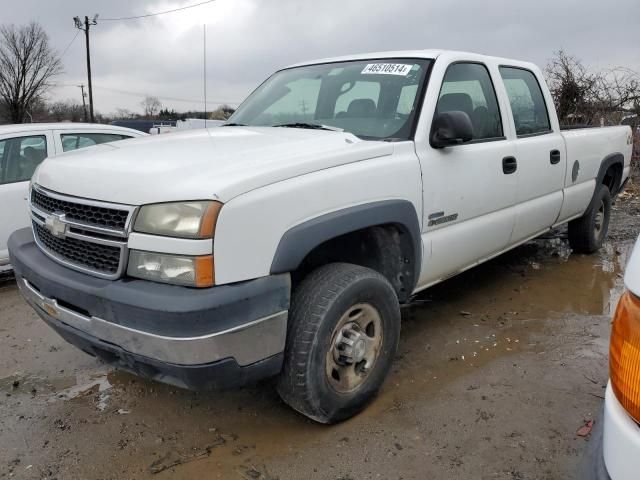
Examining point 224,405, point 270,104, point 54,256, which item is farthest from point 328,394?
point 270,104

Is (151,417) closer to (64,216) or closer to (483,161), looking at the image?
(64,216)

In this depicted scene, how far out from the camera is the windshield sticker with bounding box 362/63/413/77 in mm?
3379

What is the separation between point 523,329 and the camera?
12.8 feet

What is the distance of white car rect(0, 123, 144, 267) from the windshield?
265cm

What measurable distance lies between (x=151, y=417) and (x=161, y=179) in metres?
1.42

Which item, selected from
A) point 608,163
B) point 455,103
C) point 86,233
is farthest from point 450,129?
point 608,163

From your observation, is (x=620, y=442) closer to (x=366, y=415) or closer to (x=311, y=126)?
(x=366, y=415)

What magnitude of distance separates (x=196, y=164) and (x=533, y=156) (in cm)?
279

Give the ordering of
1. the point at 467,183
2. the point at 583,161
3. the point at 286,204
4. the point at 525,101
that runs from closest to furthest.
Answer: the point at 286,204, the point at 467,183, the point at 525,101, the point at 583,161

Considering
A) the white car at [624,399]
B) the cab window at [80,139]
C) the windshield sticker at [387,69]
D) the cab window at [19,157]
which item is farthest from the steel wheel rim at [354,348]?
the cab window at [80,139]

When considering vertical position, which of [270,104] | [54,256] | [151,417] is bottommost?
[151,417]

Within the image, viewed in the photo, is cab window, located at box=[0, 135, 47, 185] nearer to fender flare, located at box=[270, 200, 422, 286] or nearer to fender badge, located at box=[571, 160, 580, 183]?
fender flare, located at box=[270, 200, 422, 286]

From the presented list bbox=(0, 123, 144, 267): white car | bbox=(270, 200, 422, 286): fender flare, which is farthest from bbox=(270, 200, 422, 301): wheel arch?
bbox=(0, 123, 144, 267): white car

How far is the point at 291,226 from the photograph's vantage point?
228cm
